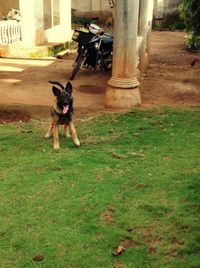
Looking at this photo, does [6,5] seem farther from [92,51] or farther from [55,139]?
[55,139]

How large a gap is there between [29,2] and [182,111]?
9587mm

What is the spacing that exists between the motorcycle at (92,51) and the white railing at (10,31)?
399 centimetres

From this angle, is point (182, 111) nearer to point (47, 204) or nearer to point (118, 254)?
point (47, 204)

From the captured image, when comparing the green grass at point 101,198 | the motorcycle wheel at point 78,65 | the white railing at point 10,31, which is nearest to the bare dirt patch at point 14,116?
the green grass at point 101,198

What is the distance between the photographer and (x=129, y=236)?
12.8 ft

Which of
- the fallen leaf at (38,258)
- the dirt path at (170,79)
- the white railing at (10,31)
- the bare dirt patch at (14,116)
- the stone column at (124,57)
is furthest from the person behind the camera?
the white railing at (10,31)

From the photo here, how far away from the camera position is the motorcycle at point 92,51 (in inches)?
426

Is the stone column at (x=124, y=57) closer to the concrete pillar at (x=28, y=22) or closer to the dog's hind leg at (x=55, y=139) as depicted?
the dog's hind leg at (x=55, y=139)

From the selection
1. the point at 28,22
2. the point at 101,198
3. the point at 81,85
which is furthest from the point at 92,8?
the point at 101,198

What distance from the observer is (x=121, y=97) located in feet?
27.6

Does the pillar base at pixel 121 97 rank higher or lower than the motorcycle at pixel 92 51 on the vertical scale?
lower

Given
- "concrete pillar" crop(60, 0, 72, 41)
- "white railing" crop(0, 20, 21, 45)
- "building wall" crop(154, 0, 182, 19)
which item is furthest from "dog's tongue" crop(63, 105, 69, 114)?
"building wall" crop(154, 0, 182, 19)

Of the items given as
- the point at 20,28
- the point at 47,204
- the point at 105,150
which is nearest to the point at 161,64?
the point at 20,28

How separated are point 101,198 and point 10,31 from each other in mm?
11505
